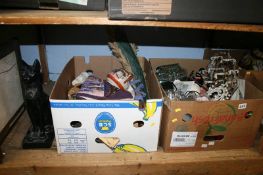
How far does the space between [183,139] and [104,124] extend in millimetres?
302

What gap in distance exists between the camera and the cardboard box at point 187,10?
601 millimetres

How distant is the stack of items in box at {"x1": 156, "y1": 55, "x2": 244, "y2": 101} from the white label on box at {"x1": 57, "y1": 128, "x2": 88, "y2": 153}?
37cm

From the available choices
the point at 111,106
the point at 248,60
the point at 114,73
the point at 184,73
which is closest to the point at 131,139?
the point at 111,106

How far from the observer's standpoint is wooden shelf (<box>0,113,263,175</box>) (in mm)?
803

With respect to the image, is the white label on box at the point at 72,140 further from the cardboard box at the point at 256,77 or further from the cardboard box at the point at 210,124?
the cardboard box at the point at 256,77

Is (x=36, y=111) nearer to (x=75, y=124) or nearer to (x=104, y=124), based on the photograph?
(x=75, y=124)

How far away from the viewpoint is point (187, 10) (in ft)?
2.03

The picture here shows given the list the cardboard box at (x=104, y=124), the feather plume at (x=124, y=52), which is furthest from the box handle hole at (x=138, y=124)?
the feather plume at (x=124, y=52)

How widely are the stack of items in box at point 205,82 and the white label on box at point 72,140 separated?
366mm

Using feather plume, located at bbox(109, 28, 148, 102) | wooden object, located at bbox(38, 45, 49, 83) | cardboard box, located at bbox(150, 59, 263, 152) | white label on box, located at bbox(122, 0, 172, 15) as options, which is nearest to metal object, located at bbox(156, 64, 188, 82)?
feather plume, located at bbox(109, 28, 148, 102)

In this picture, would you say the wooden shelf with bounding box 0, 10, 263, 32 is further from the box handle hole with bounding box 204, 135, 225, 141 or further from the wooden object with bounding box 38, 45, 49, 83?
the wooden object with bounding box 38, 45, 49, 83

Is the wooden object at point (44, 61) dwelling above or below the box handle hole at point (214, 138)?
above

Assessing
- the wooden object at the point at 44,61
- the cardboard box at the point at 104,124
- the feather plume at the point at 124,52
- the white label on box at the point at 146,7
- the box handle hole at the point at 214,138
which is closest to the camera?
the white label on box at the point at 146,7

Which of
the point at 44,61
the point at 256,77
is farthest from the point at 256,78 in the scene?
the point at 44,61
